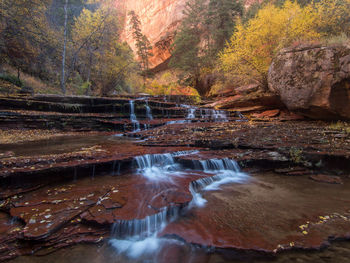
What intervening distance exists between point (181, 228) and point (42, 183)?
10.0 ft

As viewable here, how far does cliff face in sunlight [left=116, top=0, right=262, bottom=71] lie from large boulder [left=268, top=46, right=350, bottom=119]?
3463 cm

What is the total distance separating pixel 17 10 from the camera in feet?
39.9

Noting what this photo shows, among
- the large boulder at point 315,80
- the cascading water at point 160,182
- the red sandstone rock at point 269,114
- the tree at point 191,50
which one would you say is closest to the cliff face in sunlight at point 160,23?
the tree at point 191,50

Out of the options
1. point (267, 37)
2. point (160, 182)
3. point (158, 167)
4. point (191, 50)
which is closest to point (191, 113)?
point (267, 37)

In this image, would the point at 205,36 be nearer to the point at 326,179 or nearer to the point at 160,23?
the point at 160,23

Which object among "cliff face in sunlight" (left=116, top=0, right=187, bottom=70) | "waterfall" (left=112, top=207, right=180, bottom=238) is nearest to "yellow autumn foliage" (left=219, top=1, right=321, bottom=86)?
"waterfall" (left=112, top=207, right=180, bottom=238)

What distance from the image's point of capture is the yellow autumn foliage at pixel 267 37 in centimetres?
1047

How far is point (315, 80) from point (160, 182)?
891cm

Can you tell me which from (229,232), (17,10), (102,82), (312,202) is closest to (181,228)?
(229,232)

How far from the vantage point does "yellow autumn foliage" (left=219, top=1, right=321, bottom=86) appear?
34.3ft

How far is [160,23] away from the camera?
40344mm

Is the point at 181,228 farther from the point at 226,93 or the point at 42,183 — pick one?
the point at 226,93

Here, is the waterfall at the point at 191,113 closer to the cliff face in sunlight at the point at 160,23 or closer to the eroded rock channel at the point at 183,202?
the eroded rock channel at the point at 183,202

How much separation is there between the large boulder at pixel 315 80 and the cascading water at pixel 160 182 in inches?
252
